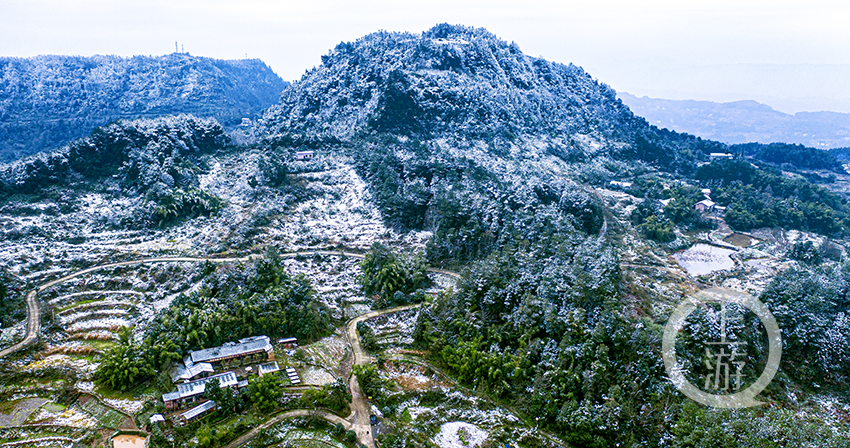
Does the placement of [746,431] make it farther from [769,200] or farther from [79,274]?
[769,200]

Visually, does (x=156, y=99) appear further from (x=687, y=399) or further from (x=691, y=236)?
(x=687, y=399)

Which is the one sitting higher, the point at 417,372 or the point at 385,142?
the point at 385,142

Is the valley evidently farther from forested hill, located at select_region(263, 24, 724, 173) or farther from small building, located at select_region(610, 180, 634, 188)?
forested hill, located at select_region(263, 24, 724, 173)

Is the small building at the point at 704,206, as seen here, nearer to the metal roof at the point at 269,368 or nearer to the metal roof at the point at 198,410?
the metal roof at the point at 269,368

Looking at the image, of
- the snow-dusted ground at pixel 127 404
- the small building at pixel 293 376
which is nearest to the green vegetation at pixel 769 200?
the small building at pixel 293 376

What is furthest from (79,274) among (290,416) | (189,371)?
(290,416)

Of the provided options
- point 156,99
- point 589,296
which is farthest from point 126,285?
point 156,99

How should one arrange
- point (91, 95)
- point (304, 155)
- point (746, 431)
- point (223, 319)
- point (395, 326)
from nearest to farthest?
point (746, 431) < point (223, 319) < point (395, 326) < point (304, 155) < point (91, 95)
